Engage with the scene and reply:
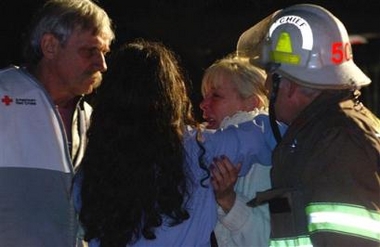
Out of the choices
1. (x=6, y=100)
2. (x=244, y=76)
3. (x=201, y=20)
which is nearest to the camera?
(x=6, y=100)

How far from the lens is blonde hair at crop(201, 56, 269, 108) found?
374 centimetres

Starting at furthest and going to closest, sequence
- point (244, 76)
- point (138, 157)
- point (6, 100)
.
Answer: point (244, 76)
point (6, 100)
point (138, 157)

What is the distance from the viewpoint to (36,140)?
3.35 metres

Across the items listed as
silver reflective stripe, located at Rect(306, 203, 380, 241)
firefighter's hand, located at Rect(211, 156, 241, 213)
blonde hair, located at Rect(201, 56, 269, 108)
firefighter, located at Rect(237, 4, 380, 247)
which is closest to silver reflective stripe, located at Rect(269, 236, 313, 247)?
firefighter, located at Rect(237, 4, 380, 247)

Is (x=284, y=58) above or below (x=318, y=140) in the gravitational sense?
above

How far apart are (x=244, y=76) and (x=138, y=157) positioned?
1028 millimetres

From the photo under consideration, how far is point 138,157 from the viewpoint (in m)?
2.88

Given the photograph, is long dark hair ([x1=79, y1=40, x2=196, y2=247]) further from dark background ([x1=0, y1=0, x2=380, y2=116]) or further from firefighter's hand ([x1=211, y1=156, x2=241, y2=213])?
dark background ([x1=0, y1=0, x2=380, y2=116])

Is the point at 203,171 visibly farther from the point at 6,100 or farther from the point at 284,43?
the point at 6,100

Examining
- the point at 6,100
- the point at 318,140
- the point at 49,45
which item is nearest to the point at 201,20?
the point at 49,45

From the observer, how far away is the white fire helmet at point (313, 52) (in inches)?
112

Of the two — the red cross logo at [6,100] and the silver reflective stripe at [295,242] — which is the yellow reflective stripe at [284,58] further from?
the red cross logo at [6,100]

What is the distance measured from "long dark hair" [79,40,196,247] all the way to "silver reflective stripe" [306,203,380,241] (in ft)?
1.80

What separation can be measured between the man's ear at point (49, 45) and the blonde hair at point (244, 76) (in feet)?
2.41
